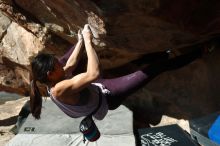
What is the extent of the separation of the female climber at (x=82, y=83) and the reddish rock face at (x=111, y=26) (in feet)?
1.51

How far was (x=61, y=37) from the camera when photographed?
22.1 feet

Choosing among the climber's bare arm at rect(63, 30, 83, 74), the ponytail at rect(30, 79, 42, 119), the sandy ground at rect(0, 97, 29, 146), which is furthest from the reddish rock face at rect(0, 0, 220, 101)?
the sandy ground at rect(0, 97, 29, 146)

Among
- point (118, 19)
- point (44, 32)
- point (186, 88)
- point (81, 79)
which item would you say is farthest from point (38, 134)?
point (81, 79)

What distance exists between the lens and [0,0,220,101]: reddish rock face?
4660 mm

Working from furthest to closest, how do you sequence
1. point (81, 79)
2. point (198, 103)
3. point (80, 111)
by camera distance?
point (198, 103), point (80, 111), point (81, 79)

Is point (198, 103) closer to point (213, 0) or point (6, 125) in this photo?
point (213, 0)

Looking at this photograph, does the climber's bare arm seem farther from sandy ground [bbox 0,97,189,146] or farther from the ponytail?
sandy ground [bbox 0,97,189,146]

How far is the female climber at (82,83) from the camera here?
13.0 ft

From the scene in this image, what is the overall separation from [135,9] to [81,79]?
1102 mm

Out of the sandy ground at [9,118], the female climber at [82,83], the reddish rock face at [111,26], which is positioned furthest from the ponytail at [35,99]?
the sandy ground at [9,118]

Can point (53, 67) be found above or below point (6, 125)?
above

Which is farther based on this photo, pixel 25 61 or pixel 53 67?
pixel 25 61

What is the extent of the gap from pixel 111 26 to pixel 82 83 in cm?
128

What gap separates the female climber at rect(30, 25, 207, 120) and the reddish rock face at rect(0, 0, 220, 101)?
462 mm
